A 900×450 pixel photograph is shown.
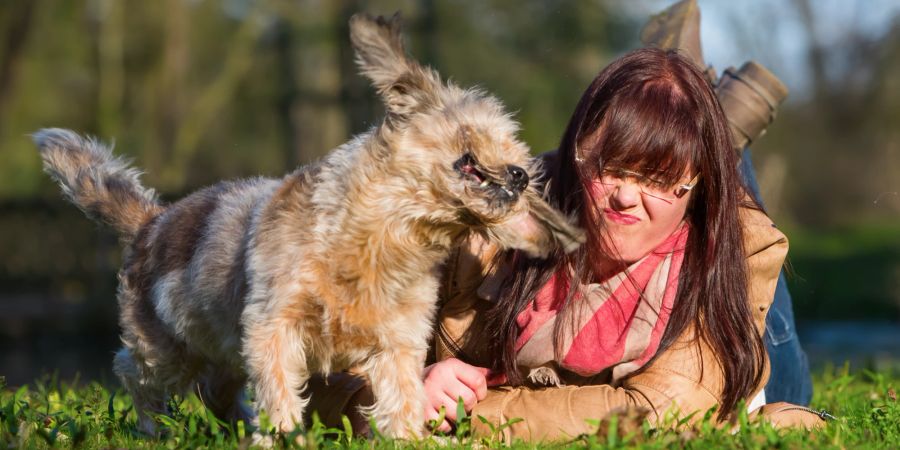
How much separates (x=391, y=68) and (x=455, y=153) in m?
0.42

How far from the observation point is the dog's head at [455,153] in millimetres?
4059

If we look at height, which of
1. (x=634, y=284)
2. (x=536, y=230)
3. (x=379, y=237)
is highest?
(x=536, y=230)

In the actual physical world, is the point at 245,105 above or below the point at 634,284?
below

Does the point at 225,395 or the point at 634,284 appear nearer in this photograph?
the point at 634,284

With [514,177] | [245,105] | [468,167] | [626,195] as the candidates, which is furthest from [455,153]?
[245,105]

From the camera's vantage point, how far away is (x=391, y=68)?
4.11 meters

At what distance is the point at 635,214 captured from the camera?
4.85 meters

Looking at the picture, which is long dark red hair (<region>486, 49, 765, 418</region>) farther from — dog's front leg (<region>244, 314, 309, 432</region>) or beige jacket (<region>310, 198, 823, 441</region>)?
dog's front leg (<region>244, 314, 309, 432</region>)

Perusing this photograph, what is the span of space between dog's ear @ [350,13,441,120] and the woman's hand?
1.33 metres

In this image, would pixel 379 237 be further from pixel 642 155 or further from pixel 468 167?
pixel 642 155

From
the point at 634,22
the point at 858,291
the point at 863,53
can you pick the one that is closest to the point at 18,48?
the point at 634,22

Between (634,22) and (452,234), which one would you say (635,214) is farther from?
(634,22)

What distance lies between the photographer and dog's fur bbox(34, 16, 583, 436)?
13.5ft

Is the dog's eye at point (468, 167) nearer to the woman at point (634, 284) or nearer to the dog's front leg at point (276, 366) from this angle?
the woman at point (634, 284)
